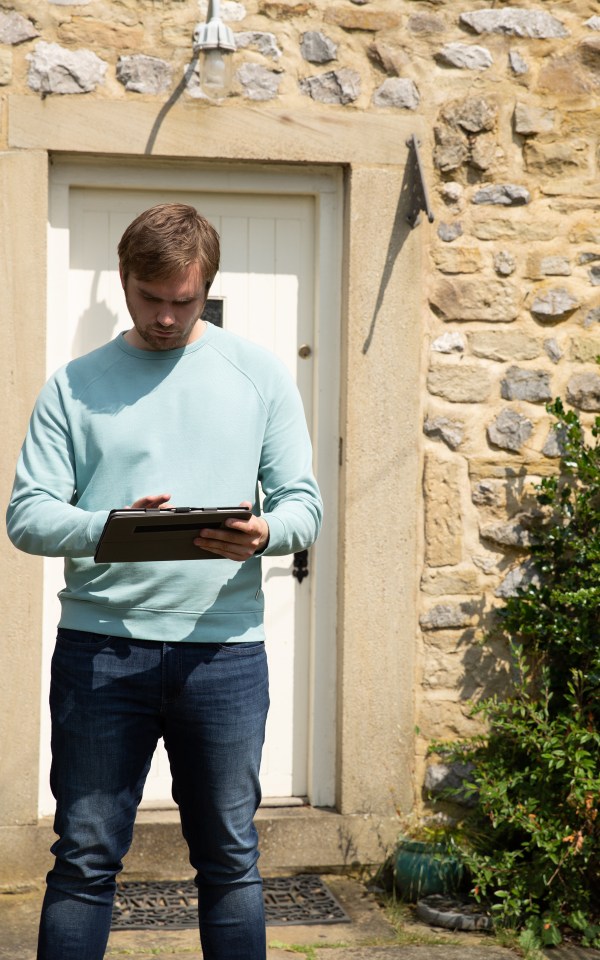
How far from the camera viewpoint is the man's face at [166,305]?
2361 millimetres

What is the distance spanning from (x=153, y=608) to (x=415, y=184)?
2.30 m

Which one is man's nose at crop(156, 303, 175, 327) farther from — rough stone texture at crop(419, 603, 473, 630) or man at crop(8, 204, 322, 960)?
rough stone texture at crop(419, 603, 473, 630)

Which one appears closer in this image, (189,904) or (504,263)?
(189,904)

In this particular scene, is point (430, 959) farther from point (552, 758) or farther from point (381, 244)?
point (381, 244)

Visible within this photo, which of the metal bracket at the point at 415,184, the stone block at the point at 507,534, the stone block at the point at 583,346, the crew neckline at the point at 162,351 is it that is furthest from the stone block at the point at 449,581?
the crew neckline at the point at 162,351

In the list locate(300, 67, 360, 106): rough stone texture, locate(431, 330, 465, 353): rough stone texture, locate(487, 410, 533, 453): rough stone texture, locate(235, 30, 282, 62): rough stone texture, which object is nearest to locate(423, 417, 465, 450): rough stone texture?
locate(487, 410, 533, 453): rough stone texture

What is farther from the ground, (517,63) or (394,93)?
(517,63)

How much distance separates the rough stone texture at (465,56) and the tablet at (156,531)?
2.54 meters

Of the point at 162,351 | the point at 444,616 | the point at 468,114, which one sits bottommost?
the point at 444,616

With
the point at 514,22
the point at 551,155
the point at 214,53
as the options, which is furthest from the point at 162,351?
the point at 514,22

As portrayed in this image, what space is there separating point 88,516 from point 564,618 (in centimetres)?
220

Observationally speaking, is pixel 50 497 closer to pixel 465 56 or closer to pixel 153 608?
pixel 153 608

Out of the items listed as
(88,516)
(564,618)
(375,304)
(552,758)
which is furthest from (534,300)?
(88,516)

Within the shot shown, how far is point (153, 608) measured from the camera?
2404mm
